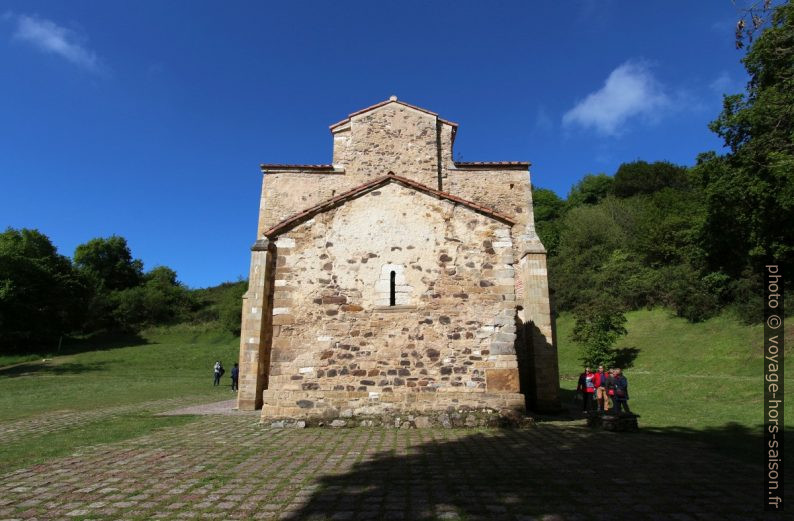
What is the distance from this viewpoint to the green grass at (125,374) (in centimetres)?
1609

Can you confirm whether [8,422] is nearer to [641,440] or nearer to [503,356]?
[503,356]

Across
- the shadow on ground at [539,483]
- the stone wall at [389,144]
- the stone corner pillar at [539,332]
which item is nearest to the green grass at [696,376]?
the shadow on ground at [539,483]

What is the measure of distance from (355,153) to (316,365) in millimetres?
8895

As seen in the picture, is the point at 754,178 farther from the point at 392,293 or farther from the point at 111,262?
the point at 111,262

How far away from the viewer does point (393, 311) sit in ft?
31.3

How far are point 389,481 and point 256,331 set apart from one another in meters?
8.75

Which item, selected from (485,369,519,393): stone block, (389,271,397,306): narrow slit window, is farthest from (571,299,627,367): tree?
(389,271,397,306): narrow slit window

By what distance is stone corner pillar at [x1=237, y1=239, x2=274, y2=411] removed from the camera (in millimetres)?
12375

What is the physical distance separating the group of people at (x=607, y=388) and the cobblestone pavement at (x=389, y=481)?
3.10 m

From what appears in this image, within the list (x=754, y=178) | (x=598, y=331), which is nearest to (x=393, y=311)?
(x=754, y=178)

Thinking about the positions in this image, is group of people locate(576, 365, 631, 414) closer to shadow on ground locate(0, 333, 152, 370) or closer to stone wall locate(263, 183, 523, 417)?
stone wall locate(263, 183, 523, 417)

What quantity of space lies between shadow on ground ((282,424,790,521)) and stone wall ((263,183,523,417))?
2048 mm

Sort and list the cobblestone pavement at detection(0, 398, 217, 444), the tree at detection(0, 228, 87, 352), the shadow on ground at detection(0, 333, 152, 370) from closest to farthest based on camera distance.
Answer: the cobblestone pavement at detection(0, 398, 217, 444) < the tree at detection(0, 228, 87, 352) < the shadow on ground at detection(0, 333, 152, 370)

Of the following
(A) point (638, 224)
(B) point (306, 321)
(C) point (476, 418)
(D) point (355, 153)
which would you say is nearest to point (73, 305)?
(D) point (355, 153)
